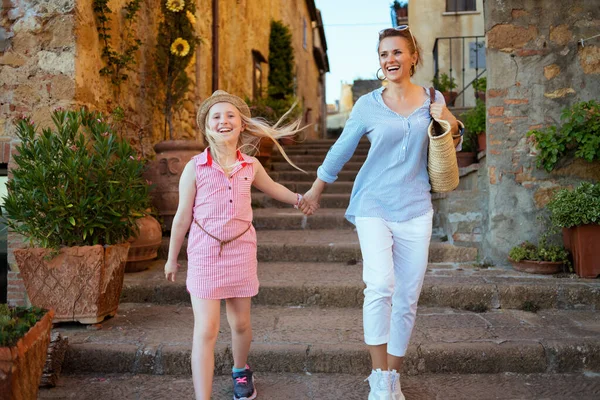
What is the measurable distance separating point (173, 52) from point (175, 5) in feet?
1.76

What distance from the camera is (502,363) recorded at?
121 inches

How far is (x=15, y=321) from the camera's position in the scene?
2328 mm

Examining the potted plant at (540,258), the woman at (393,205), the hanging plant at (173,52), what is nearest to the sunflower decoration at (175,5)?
the hanging plant at (173,52)

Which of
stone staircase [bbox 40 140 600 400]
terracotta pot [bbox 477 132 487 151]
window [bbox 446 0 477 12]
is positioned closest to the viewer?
stone staircase [bbox 40 140 600 400]

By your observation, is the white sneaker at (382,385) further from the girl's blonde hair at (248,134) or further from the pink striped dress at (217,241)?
the girl's blonde hair at (248,134)

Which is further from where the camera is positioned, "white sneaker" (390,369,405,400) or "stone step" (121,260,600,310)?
"stone step" (121,260,600,310)

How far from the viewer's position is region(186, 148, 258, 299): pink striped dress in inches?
95.7

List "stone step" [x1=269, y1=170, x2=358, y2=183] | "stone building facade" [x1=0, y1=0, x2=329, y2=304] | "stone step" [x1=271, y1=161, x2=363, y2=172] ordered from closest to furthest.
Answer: "stone building facade" [x1=0, y1=0, x2=329, y2=304]
"stone step" [x1=269, y1=170, x2=358, y2=183]
"stone step" [x1=271, y1=161, x2=363, y2=172]

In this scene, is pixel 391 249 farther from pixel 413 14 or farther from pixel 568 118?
pixel 413 14

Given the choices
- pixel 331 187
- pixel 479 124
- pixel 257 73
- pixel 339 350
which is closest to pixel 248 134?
pixel 339 350

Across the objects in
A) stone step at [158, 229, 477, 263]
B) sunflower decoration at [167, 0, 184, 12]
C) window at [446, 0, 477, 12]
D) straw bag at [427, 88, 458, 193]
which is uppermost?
window at [446, 0, 477, 12]

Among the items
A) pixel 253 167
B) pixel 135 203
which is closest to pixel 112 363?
pixel 135 203

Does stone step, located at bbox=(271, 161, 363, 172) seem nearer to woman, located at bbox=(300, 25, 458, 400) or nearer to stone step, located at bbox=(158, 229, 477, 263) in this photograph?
stone step, located at bbox=(158, 229, 477, 263)

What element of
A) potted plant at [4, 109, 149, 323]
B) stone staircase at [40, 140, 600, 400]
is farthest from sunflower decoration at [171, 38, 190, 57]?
potted plant at [4, 109, 149, 323]
